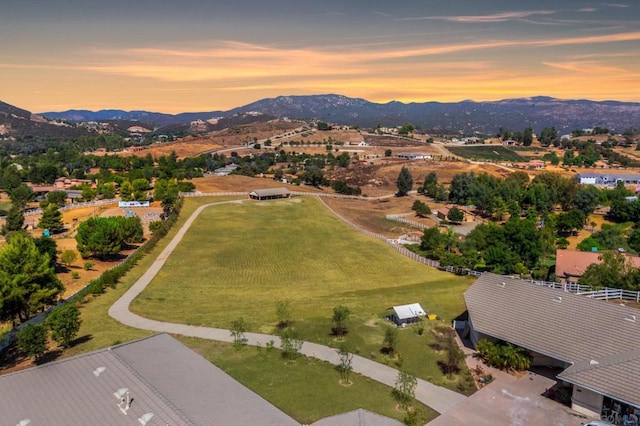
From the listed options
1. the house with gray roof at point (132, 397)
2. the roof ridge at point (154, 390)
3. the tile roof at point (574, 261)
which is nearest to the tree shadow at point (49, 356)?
the house with gray roof at point (132, 397)

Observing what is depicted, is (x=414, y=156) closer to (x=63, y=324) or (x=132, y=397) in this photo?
(x=63, y=324)

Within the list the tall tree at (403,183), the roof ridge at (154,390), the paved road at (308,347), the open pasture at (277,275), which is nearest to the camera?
the roof ridge at (154,390)

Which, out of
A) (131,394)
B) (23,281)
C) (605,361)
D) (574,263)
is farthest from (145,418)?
(574,263)

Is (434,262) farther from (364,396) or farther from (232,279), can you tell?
(364,396)

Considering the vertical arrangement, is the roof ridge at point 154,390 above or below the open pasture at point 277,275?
above

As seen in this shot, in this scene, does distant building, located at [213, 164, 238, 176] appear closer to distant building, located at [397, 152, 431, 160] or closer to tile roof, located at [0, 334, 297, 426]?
distant building, located at [397, 152, 431, 160]

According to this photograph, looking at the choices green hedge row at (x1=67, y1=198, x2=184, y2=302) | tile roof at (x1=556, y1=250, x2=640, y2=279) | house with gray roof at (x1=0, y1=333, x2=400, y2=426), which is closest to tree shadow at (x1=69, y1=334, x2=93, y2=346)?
green hedge row at (x1=67, y1=198, x2=184, y2=302)

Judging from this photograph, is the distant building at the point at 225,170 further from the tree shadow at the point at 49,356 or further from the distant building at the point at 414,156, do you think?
the tree shadow at the point at 49,356
